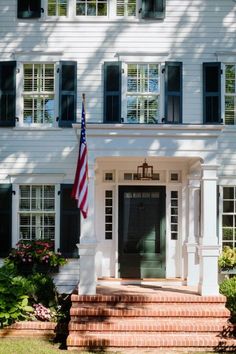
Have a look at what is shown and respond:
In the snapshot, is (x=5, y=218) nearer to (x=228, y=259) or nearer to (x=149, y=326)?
(x=149, y=326)

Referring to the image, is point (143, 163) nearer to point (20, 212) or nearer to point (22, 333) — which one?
point (20, 212)

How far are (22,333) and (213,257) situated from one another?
382 centimetres

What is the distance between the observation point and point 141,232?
1266 cm

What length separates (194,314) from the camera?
9.73 meters

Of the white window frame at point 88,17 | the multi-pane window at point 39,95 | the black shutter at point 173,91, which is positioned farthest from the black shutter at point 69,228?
the white window frame at point 88,17

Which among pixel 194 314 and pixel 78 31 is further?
pixel 78 31

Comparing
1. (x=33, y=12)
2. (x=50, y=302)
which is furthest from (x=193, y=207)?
(x=33, y=12)

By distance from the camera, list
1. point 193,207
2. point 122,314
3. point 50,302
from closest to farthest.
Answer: point 122,314, point 50,302, point 193,207

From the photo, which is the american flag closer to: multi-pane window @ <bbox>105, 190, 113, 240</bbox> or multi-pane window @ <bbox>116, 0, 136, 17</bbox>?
multi-pane window @ <bbox>105, 190, 113, 240</bbox>

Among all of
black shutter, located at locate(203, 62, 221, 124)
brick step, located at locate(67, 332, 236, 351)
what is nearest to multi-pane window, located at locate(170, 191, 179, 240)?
black shutter, located at locate(203, 62, 221, 124)

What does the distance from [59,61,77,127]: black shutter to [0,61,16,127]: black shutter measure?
3.52ft

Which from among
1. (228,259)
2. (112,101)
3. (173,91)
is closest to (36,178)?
(112,101)

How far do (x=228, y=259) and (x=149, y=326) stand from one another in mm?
3168

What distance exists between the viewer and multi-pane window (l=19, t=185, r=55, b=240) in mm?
12211
